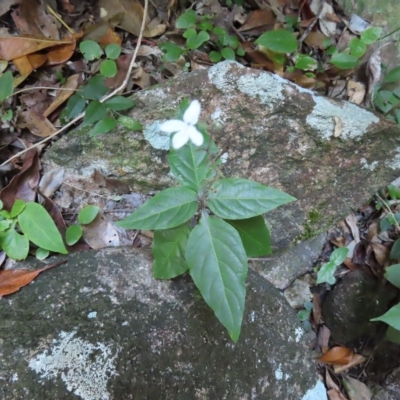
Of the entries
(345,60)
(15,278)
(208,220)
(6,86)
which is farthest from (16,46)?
(345,60)

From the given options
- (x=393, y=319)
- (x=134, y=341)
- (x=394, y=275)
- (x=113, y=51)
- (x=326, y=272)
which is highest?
(x=113, y=51)

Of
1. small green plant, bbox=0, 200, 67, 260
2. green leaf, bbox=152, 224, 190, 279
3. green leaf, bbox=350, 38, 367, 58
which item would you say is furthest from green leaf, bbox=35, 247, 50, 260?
green leaf, bbox=350, 38, 367, 58

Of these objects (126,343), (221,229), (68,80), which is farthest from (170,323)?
(68,80)

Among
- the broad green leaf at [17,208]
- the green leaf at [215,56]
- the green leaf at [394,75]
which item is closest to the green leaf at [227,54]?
the green leaf at [215,56]

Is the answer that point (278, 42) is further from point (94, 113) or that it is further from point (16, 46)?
point (16, 46)

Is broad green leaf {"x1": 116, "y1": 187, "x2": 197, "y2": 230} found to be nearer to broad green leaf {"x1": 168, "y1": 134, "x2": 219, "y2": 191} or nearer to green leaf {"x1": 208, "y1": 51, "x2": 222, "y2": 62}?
broad green leaf {"x1": 168, "y1": 134, "x2": 219, "y2": 191}

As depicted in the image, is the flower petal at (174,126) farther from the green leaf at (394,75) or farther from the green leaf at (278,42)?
the green leaf at (394,75)
